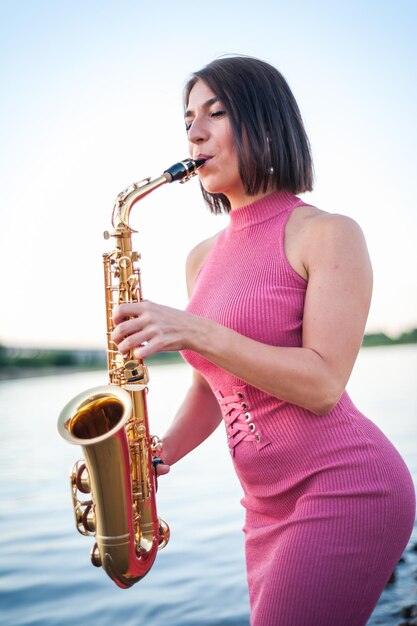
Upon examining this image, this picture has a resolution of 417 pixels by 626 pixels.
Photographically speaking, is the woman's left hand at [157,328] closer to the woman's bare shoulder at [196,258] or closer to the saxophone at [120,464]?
the saxophone at [120,464]

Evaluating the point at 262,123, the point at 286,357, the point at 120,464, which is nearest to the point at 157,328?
the point at 286,357

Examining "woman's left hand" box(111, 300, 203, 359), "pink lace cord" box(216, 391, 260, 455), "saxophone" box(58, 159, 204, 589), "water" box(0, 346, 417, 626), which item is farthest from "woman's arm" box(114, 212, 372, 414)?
"water" box(0, 346, 417, 626)

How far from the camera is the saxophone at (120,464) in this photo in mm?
2521

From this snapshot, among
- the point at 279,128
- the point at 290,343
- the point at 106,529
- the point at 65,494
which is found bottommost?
the point at 65,494

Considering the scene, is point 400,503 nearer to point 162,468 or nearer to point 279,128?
point 162,468

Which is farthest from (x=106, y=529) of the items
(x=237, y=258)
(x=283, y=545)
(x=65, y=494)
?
(x=65, y=494)

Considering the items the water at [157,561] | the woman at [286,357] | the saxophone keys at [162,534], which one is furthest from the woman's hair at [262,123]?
the water at [157,561]

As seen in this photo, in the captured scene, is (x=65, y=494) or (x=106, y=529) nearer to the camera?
(x=106, y=529)

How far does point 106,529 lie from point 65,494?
6.66m

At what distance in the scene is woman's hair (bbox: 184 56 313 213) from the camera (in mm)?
2590

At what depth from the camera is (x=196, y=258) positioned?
3113 millimetres

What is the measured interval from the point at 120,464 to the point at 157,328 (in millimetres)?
677

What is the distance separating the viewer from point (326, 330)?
7.09ft

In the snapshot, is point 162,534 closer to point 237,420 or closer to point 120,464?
point 120,464
